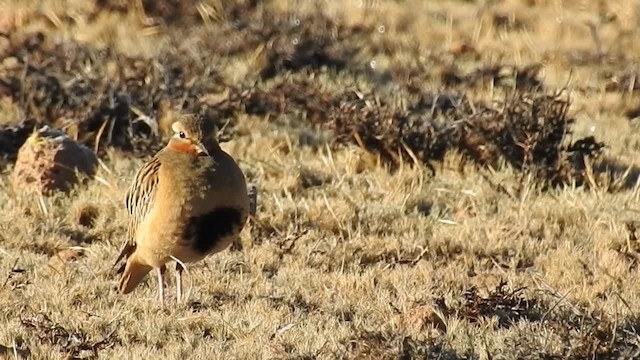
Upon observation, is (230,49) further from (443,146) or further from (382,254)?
(382,254)

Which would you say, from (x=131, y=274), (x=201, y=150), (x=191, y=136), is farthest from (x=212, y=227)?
(x=131, y=274)

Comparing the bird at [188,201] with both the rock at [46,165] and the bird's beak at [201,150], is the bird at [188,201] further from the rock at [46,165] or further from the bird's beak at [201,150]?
the rock at [46,165]

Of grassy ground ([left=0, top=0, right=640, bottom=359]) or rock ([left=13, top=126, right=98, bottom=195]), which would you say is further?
rock ([left=13, top=126, right=98, bottom=195])

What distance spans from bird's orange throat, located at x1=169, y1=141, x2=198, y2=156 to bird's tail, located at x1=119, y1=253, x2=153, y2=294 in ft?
2.19

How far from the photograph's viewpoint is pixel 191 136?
266 inches

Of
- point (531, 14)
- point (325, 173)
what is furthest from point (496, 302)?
point (531, 14)

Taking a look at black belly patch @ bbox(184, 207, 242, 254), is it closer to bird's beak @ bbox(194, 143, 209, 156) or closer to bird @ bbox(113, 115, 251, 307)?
bird @ bbox(113, 115, 251, 307)

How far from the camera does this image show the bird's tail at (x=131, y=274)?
23.1ft

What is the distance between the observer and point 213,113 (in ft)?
34.9

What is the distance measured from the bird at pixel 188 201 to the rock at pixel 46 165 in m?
2.18

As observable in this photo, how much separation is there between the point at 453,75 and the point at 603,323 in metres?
6.20

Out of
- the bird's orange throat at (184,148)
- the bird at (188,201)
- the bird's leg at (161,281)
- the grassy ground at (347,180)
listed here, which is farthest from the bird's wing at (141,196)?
the grassy ground at (347,180)

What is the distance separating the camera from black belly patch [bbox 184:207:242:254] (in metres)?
6.56

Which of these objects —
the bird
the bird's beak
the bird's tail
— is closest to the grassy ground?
the bird's tail
